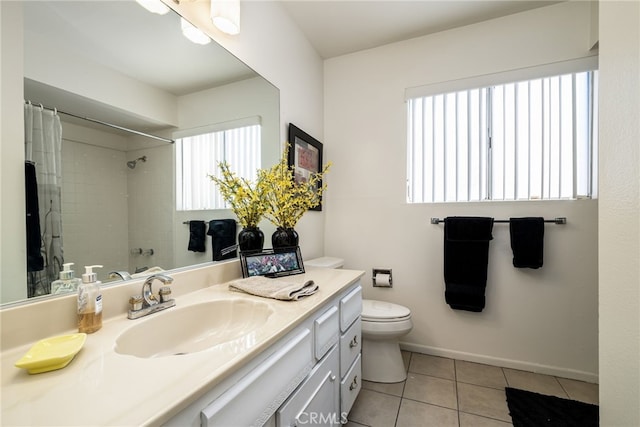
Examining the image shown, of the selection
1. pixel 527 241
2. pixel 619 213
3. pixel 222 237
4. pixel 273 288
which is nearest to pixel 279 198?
pixel 222 237

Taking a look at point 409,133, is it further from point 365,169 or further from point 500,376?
point 500,376

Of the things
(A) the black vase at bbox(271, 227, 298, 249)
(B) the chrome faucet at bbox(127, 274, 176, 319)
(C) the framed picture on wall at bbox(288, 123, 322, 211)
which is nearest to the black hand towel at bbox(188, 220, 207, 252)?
(B) the chrome faucet at bbox(127, 274, 176, 319)

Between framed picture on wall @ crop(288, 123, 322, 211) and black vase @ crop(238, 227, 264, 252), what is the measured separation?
0.63m

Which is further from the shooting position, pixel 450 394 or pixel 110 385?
pixel 450 394

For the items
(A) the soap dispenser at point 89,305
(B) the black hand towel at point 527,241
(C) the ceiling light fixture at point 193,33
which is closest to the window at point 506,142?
(B) the black hand towel at point 527,241

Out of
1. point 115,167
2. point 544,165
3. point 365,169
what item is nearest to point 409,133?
point 365,169

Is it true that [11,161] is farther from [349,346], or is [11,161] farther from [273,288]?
[349,346]

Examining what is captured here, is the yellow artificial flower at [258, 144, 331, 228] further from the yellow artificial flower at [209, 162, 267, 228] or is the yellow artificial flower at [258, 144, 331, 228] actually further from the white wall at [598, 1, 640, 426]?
the white wall at [598, 1, 640, 426]

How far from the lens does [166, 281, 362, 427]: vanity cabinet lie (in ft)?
1.90

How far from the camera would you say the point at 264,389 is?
2.29 ft

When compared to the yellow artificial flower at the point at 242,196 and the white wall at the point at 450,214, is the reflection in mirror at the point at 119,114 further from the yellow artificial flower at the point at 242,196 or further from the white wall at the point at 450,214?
the white wall at the point at 450,214

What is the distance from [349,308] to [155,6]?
5.02 ft

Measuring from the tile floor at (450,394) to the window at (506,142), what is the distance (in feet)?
4.03

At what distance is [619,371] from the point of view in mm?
842
